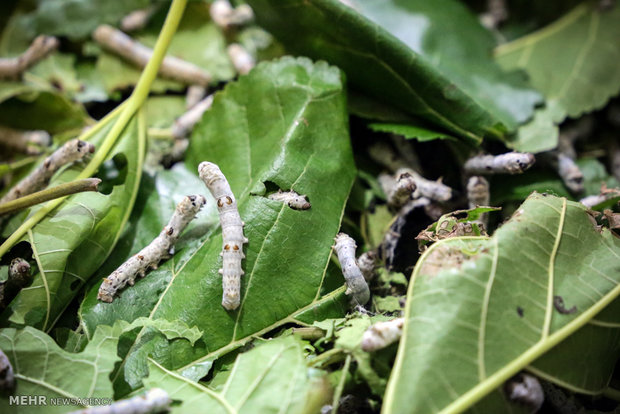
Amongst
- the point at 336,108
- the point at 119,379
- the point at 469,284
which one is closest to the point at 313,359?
the point at 469,284

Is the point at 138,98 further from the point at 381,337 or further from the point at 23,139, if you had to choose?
the point at 381,337

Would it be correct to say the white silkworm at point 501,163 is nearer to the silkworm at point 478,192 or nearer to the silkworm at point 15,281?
the silkworm at point 478,192

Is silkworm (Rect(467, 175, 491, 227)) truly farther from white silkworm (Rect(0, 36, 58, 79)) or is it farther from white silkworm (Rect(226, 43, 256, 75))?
white silkworm (Rect(0, 36, 58, 79))

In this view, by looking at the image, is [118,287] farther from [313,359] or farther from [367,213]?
[367,213]

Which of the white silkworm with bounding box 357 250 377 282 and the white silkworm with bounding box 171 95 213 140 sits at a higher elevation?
the white silkworm with bounding box 171 95 213 140

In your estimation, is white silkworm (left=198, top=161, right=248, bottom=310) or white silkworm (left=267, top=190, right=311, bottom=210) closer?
white silkworm (left=198, top=161, right=248, bottom=310)

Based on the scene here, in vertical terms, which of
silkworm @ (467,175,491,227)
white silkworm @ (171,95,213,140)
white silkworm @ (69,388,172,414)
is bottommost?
white silkworm @ (69,388,172,414)

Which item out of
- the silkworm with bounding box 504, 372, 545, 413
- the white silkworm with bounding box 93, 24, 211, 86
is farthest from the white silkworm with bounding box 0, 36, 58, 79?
the silkworm with bounding box 504, 372, 545, 413
